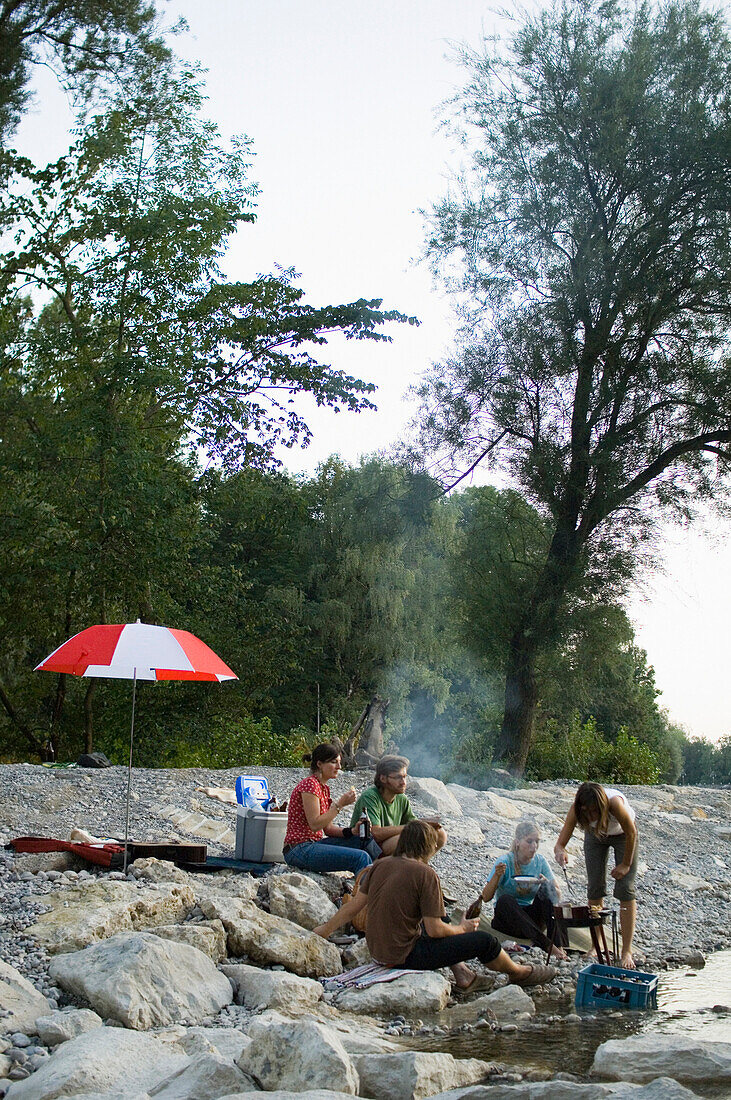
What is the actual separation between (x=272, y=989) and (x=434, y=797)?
20.8 ft

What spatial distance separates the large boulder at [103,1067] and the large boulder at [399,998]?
150cm

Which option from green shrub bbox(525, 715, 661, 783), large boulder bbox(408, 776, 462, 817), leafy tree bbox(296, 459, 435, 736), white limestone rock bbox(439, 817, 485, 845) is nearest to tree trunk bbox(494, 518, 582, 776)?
green shrub bbox(525, 715, 661, 783)

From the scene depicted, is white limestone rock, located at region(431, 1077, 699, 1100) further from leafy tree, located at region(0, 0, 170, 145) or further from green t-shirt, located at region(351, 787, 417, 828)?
leafy tree, located at region(0, 0, 170, 145)

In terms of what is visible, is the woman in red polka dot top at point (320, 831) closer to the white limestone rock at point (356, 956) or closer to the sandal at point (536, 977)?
the white limestone rock at point (356, 956)

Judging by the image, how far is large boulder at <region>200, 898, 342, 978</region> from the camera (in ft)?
19.9

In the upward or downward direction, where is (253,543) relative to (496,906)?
upward

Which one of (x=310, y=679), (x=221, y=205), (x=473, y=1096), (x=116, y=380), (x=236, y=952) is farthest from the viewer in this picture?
(x=310, y=679)

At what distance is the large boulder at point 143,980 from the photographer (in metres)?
4.86

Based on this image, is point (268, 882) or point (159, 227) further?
point (159, 227)

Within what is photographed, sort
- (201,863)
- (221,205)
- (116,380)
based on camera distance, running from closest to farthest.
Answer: (201,863) < (116,380) < (221,205)

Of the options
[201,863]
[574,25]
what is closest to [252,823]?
[201,863]

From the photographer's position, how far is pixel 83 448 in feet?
53.2

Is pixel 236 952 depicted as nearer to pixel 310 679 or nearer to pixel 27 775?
pixel 27 775

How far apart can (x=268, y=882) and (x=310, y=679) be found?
20701 millimetres
